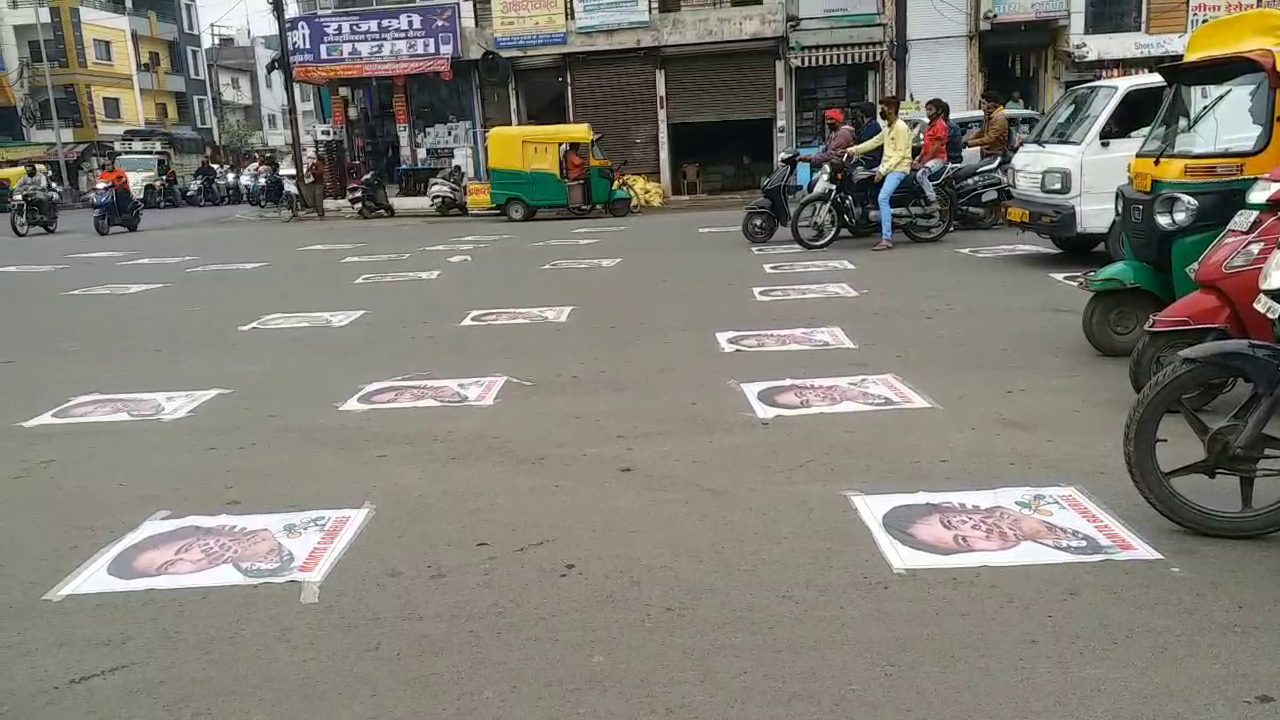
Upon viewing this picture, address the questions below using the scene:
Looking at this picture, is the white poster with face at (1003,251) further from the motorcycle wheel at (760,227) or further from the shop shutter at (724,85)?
the shop shutter at (724,85)

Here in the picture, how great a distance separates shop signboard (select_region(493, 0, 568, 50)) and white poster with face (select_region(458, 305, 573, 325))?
54.9ft

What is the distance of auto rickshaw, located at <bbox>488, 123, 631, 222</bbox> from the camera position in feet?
65.6

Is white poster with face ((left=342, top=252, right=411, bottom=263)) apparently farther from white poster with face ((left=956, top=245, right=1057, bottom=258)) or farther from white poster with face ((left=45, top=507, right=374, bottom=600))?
white poster with face ((left=45, top=507, right=374, bottom=600))

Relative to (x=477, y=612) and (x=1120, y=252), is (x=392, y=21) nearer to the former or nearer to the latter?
(x=1120, y=252)

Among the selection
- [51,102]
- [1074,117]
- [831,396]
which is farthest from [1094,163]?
[51,102]

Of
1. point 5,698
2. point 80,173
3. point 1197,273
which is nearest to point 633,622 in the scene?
point 5,698

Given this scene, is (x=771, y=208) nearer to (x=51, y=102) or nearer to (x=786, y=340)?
(x=786, y=340)

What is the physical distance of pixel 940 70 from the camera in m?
23.6

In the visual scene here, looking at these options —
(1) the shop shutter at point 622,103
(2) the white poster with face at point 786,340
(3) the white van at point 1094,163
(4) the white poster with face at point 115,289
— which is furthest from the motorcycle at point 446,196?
(2) the white poster with face at point 786,340

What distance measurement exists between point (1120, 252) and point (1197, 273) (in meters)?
2.01

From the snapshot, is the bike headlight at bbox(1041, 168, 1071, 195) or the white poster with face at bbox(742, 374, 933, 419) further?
the bike headlight at bbox(1041, 168, 1071, 195)

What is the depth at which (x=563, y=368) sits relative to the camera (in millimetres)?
6988

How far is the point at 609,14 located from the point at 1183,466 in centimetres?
2246

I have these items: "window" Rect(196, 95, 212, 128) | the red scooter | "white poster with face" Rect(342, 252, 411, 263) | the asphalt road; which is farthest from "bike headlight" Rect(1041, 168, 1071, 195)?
"window" Rect(196, 95, 212, 128)
